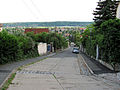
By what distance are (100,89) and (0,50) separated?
496 inches

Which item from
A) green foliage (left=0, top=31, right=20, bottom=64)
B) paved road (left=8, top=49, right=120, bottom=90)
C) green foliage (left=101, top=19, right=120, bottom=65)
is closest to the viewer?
paved road (left=8, top=49, right=120, bottom=90)

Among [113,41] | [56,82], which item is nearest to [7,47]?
[113,41]

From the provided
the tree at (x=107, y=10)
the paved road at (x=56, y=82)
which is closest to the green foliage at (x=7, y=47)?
the paved road at (x=56, y=82)

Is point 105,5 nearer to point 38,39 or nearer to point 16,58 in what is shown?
point 16,58

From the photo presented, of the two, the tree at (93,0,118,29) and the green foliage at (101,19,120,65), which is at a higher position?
the tree at (93,0,118,29)

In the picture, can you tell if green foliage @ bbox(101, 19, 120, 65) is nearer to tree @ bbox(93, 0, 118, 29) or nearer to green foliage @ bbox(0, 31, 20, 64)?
green foliage @ bbox(0, 31, 20, 64)

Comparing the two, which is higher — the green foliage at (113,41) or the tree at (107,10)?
the tree at (107,10)

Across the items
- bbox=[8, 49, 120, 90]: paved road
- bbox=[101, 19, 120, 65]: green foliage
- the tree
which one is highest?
the tree

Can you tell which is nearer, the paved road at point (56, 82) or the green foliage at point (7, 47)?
the paved road at point (56, 82)

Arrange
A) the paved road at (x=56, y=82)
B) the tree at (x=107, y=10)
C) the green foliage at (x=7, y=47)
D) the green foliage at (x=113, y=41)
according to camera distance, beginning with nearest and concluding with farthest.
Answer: the paved road at (x=56, y=82) < the green foliage at (x=113, y=41) < the green foliage at (x=7, y=47) < the tree at (x=107, y=10)

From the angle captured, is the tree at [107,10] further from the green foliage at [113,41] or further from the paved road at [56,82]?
the paved road at [56,82]

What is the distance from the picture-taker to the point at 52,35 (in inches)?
2667

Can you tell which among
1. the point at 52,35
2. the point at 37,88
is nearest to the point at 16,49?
the point at 37,88

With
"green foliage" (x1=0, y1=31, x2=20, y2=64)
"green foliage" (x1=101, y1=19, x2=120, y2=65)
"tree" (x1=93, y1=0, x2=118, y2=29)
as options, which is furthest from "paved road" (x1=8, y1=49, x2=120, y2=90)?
"tree" (x1=93, y1=0, x2=118, y2=29)
